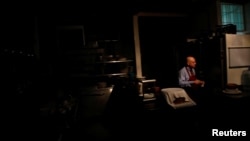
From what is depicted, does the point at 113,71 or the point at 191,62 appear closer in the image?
the point at 191,62

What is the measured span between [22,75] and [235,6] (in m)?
5.36

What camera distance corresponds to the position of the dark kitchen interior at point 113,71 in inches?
89.8

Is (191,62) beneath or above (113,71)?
above

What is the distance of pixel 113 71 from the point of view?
4477 mm

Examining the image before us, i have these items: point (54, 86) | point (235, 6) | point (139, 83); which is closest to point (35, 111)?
point (54, 86)

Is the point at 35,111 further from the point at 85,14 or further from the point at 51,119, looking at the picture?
the point at 85,14

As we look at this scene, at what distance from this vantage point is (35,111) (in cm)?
239

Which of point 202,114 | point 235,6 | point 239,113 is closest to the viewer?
point 239,113

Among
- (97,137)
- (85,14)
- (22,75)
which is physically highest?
(85,14)

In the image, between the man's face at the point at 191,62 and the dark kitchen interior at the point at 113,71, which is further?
the man's face at the point at 191,62

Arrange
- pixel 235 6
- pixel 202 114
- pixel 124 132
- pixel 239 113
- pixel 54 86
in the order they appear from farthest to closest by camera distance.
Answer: pixel 235 6
pixel 54 86
pixel 124 132
pixel 202 114
pixel 239 113

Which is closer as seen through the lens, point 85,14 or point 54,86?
point 54,86

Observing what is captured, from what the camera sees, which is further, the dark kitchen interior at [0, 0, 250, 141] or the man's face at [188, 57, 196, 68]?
the man's face at [188, 57, 196, 68]

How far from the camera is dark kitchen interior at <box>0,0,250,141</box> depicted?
228cm
